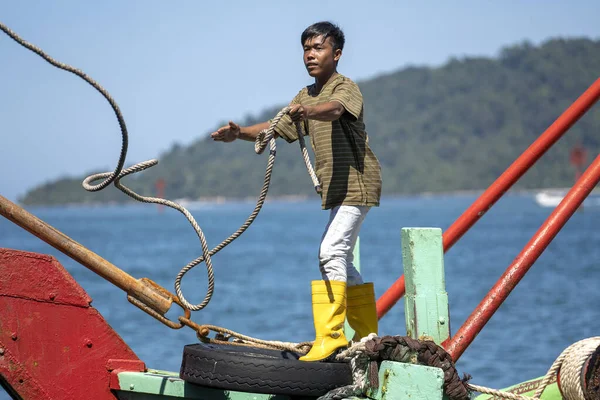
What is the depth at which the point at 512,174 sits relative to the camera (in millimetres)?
5293

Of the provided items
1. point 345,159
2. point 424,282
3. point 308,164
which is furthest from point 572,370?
point 308,164

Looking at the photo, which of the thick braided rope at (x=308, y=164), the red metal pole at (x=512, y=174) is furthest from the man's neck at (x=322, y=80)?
the red metal pole at (x=512, y=174)

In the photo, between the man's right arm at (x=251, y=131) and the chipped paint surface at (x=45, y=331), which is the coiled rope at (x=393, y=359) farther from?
the man's right arm at (x=251, y=131)

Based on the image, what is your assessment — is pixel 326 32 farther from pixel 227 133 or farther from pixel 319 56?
pixel 227 133

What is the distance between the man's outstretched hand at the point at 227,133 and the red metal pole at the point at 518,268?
1.39 m

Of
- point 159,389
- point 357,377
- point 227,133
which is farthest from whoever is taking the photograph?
point 227,133

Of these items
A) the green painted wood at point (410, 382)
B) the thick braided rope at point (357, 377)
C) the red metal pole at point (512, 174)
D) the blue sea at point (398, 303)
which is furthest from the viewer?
the blue sea at point (398, 303)

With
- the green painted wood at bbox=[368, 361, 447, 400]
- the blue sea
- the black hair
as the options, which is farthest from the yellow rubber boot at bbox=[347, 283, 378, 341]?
the blue sea

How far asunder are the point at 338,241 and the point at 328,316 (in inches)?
13.9

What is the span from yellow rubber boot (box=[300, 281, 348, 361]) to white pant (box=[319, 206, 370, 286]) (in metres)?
0.06

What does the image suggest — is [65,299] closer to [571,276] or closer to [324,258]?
[324,258]

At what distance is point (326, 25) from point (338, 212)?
90 centimetres

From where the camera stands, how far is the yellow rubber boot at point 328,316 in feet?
14.1

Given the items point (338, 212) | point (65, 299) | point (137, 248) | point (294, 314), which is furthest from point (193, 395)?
point (137, 248)
